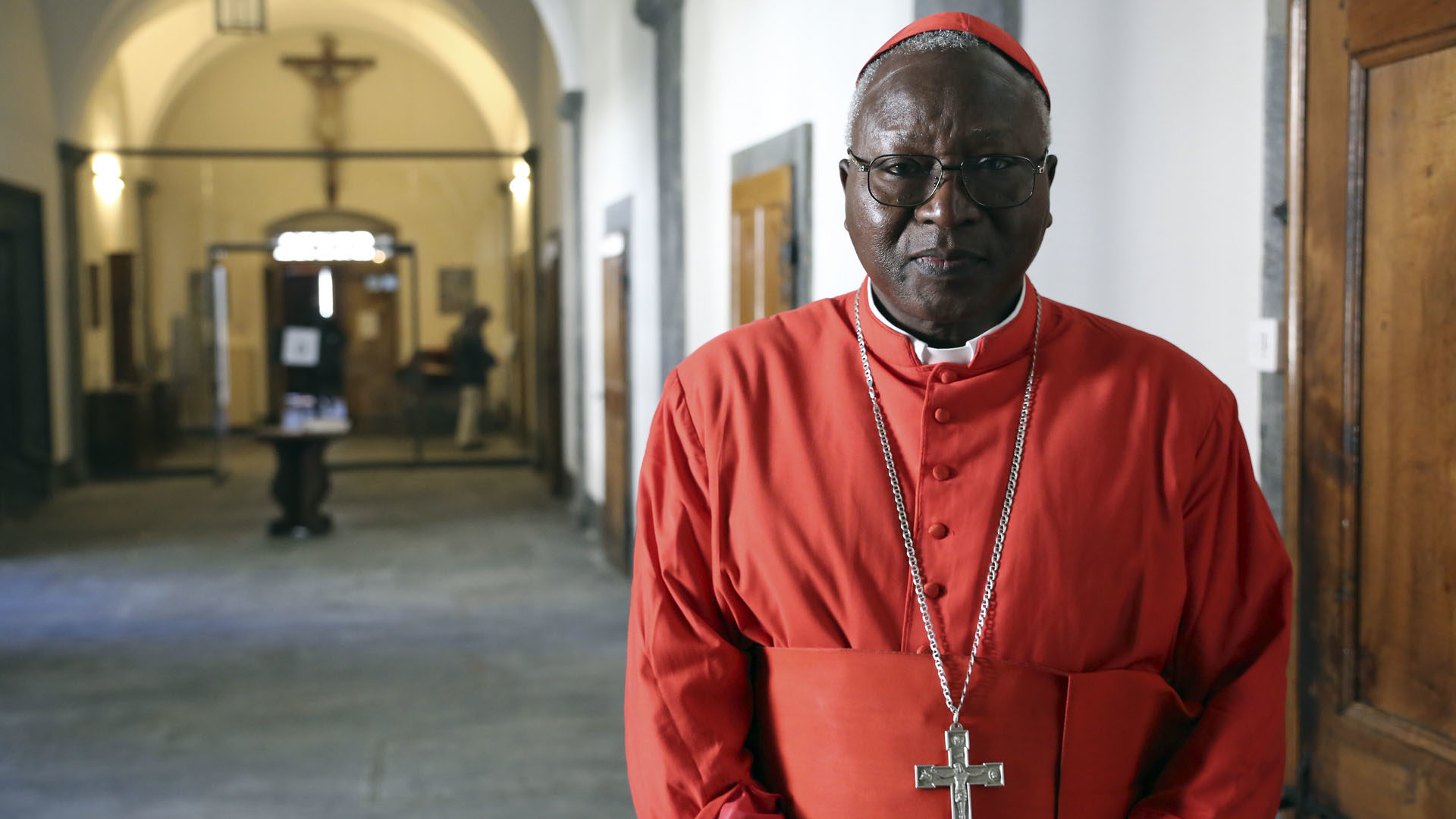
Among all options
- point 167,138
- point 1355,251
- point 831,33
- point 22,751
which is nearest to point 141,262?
point 167,138

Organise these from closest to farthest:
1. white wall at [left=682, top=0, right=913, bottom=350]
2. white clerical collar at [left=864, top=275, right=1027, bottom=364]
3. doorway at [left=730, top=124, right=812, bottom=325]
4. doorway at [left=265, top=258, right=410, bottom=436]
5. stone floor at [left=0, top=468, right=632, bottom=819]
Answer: white clerical collar at [left=864, top=275, right=1027, bottom=364]
white wall at [left=682, top=0, right=913, bottom=350]
stone floor at [left=0, top=468, right=632, bottom=819]
doorway at [left=730, top=124, right=812, bottom=325]
doorway at [left=265, top=258, right=410, bottom=436]

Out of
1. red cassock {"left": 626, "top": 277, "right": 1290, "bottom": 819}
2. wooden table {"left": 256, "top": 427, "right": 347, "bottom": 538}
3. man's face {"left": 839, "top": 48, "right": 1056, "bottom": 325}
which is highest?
man's face {"left": 839, "top": 48, "right": 1056, "bottom": 325}

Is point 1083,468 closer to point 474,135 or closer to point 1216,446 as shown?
point 1216,446

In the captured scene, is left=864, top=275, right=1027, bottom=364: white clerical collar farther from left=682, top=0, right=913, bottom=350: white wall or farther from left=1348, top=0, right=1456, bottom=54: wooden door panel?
left=682, top=0, right=913, bottom=350: white wall

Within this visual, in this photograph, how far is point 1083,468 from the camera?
1.44m

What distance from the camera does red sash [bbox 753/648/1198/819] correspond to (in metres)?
1.42

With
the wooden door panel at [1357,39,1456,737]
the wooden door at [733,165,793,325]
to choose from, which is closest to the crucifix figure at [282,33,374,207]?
the wooden door at [733,165,793,325]

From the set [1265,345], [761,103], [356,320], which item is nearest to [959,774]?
[1265,345]

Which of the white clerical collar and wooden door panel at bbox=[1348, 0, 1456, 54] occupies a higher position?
wooden door panel at bbox=[1348, 0, 1456, 54]

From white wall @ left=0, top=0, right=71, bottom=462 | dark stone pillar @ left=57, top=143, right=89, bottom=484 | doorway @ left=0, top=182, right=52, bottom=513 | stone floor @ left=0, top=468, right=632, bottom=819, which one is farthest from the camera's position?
→ dark stone pillar @ left=57, top=143, right=89, bottom=484

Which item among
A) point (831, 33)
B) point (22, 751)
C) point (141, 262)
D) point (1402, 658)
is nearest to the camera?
point (1402, 658)

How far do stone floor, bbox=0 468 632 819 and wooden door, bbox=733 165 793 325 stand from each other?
170 cm

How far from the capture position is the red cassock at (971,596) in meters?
1.42

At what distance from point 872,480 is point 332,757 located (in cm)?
363
